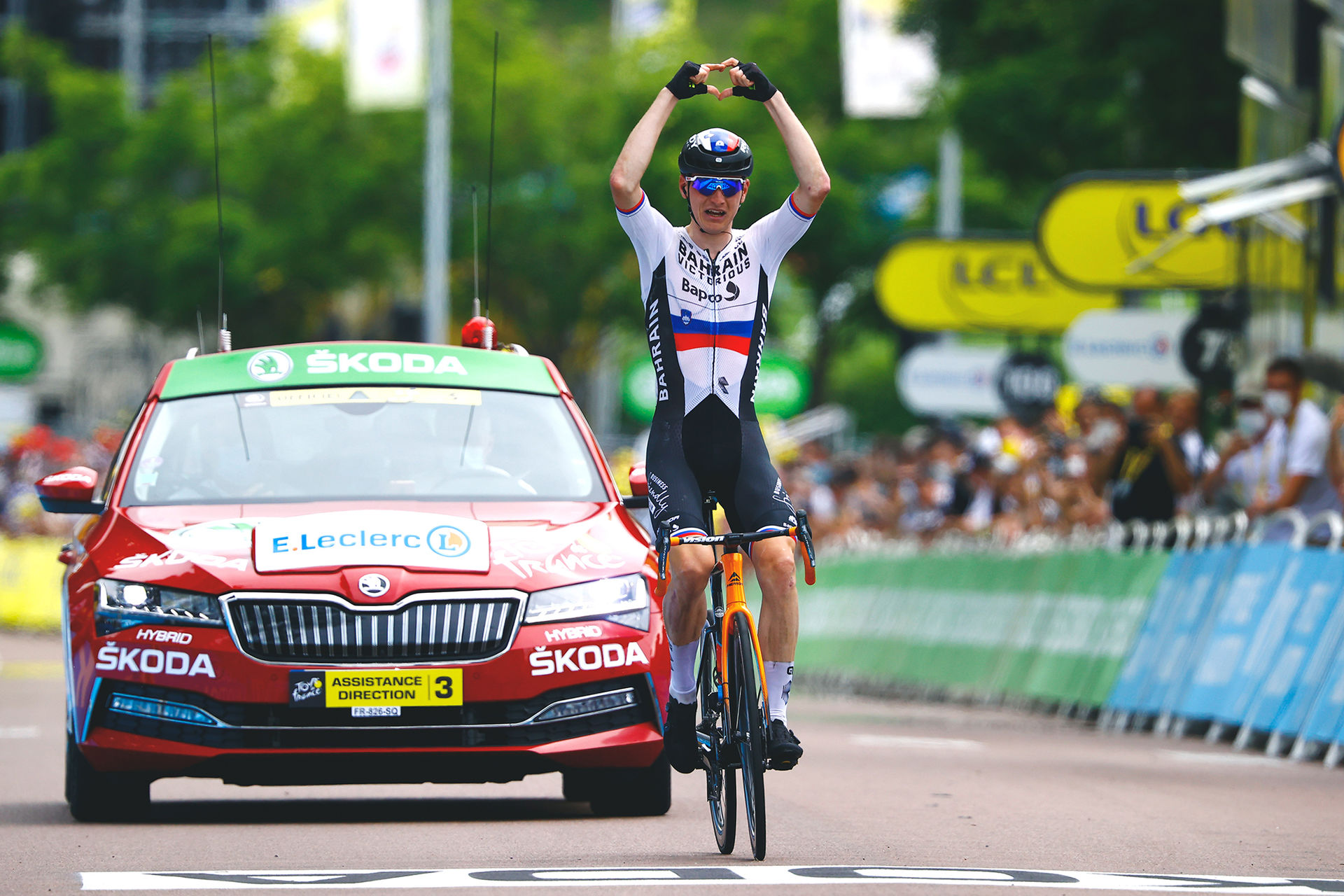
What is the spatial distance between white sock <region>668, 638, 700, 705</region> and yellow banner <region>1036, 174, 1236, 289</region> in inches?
619

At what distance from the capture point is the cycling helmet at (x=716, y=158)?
8531mm

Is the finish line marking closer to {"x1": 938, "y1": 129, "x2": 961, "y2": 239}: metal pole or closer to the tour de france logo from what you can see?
the tour de france logo

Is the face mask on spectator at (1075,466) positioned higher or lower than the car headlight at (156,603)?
lower

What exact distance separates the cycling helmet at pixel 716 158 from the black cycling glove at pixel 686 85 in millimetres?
146

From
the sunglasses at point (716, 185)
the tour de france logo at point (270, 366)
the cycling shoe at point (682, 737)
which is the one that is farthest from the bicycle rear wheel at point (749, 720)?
the tour de france logo at point (270, 366)

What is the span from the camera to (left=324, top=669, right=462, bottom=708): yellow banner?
30.9 feet

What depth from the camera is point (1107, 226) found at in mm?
24125

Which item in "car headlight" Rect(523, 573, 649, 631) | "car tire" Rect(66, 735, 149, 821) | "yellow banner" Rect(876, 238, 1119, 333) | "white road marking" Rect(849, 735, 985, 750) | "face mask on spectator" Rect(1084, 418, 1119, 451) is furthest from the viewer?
"yellow banner" Rect(876, 238, 1119, 333)

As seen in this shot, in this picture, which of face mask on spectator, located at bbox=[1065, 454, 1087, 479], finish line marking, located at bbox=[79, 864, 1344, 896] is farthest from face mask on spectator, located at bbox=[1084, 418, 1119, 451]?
finish line marking, located at bbox=[79, 864, 1344, 896]

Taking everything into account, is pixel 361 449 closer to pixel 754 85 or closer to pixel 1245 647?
pixel 754 85

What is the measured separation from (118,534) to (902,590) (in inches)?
557

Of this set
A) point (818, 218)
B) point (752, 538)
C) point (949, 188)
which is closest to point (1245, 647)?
point (752, 538)

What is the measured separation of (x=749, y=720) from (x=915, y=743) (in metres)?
7.40

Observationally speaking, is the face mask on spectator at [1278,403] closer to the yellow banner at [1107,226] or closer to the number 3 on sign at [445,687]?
the yellow banner at [1107,226]
